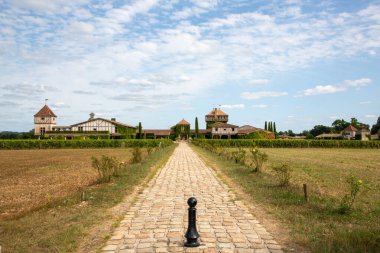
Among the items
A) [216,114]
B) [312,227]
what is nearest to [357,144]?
[216,114]

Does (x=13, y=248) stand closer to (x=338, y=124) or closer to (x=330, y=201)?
(x=330, y=201)

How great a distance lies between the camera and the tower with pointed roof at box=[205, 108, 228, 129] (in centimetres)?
9744

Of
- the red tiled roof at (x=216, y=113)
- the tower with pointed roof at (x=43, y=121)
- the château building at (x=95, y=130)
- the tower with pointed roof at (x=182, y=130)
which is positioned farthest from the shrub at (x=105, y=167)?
the red tiled roof at (x=216, y=113)

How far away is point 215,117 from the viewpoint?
97312 millimetres

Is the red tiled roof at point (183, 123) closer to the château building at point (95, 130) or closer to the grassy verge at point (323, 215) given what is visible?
the château building at point (95, 130)

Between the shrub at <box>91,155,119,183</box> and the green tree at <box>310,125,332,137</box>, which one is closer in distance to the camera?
the shrub at <box>91,155,119,183</box>

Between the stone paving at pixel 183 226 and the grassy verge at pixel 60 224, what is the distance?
0.64 meters

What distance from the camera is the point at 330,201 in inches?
355

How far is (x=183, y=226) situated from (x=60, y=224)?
8.22 ft

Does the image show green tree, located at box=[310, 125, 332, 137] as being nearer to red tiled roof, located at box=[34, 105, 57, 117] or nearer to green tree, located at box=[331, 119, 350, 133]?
green tree, located at box=[331, 119, 350, 133]

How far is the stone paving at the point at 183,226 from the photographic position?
5.36 m

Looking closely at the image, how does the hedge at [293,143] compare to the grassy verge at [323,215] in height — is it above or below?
above

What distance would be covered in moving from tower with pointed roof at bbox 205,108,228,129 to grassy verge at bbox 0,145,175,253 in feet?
287

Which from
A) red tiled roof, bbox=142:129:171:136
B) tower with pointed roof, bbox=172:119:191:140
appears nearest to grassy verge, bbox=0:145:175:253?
red tiled roof, bbox=142:129:171:136
